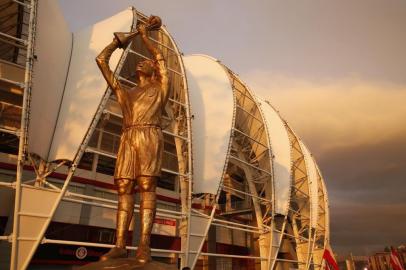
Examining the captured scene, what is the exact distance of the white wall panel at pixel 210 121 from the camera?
19.3 metres

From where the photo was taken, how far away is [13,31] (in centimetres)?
1772

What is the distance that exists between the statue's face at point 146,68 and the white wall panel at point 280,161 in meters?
19.2

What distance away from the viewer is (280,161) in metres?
26.6

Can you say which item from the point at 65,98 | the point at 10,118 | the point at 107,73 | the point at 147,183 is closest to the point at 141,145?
the point at 147,183

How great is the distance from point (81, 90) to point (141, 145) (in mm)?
11172

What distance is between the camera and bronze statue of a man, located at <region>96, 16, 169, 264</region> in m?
5.23

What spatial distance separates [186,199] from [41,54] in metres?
10.0

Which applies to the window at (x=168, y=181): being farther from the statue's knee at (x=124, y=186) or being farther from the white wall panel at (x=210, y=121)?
the statue's knee at (x=124, y=186)

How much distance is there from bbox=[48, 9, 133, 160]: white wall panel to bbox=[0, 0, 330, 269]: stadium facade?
0.05m

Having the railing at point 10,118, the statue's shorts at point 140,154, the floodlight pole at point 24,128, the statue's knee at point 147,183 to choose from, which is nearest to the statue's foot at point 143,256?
the statue's knee at point 147,183

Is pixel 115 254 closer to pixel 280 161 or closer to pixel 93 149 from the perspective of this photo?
pixel 93 149

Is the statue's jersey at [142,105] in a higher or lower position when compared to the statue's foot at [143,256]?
higher

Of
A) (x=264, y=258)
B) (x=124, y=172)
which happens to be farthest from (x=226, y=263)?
(x=124, y=172)

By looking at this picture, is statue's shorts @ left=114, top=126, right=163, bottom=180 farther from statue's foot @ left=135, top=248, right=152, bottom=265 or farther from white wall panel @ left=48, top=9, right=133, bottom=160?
white wall panel @ left=48, top=9, right=133, bottom=160
